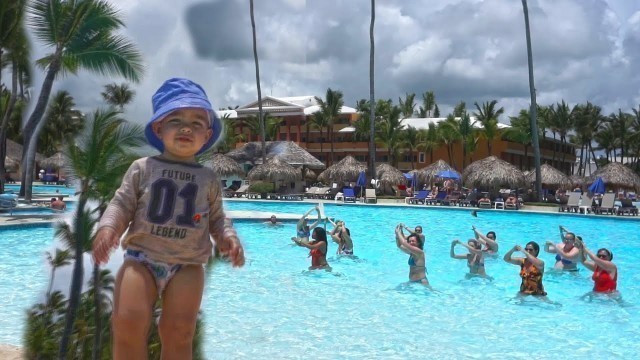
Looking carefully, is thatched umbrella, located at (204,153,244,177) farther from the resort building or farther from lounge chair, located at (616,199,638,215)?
lounge chair, located at (616,199,638,215)

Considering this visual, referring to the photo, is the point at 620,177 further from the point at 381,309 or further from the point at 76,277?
the point at 76,277

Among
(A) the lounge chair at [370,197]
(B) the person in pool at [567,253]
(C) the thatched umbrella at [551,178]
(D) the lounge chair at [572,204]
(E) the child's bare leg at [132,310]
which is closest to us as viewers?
(E) the child's bare leg at [132,310]

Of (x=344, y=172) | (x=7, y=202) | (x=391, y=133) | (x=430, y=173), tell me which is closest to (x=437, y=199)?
(x=430, y=173)

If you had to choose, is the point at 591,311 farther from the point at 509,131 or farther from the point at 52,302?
the point at 509,131

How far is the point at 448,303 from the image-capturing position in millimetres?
9594

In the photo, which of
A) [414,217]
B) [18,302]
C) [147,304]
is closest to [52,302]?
[147,304]

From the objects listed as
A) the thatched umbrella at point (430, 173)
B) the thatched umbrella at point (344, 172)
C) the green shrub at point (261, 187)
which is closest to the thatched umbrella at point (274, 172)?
the green shrub at point (261, 187)

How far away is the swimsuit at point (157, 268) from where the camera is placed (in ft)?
8.92

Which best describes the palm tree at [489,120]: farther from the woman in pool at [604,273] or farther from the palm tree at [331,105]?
the woman in pool at [604,273]

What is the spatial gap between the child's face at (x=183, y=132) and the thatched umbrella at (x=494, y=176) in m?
32.7

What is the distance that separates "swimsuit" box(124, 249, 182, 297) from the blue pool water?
2.18 metres

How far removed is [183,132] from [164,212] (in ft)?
1.21

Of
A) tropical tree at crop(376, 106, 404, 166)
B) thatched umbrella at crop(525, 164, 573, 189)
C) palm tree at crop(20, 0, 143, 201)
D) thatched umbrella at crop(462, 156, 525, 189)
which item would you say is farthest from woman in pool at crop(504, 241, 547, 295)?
tropical tree at crop(376, 106, 404, 166)

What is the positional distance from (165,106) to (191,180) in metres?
0.35
